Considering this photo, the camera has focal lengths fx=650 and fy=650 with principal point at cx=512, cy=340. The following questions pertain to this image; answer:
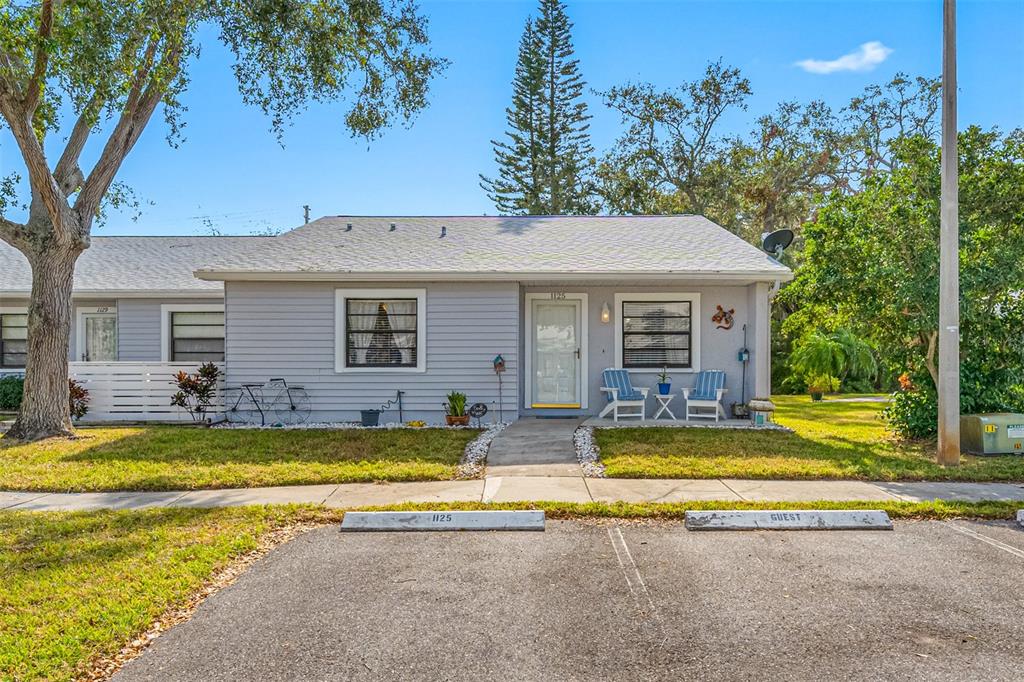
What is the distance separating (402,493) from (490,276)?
4811mm

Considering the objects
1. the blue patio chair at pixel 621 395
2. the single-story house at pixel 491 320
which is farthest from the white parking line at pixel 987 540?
the blue patio chair at pixel 621 395

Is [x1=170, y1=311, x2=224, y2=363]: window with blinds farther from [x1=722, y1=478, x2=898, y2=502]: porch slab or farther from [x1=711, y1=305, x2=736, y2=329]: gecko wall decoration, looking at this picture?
[x1=722, y1=478, x2=898, y2=502]: porch slab

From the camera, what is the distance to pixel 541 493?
21.1ft

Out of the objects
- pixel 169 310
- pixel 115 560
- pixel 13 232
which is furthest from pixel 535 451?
pixel 169 310

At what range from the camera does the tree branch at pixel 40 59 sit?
26.6 feet

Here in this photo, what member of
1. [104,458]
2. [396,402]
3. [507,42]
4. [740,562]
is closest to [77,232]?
[104,458]

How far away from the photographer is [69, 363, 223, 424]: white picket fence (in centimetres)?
1187

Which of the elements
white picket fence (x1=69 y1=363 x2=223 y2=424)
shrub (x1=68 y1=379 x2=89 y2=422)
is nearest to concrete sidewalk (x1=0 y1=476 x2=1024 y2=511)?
white picket fence (x1=69 y1=363 x2=223 y2=424)

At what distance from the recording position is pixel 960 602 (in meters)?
3.88

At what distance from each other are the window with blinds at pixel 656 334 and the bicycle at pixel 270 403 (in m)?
5.60

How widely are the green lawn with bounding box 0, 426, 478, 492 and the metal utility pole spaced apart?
577cm

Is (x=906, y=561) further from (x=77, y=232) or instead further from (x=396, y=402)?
(x=77, y=232)

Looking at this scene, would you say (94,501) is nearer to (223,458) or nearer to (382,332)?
(223,458)

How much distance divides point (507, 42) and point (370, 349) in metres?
22.7
